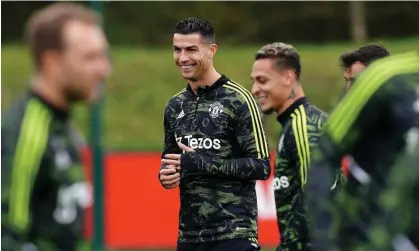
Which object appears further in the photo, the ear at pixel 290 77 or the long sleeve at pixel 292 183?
the ear at pixel 290 77

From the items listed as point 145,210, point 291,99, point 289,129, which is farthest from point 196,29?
point 145,210

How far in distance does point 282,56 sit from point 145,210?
635cm

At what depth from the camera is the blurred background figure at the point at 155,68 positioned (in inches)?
506

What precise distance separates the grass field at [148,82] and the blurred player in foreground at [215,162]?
12281 millimetres

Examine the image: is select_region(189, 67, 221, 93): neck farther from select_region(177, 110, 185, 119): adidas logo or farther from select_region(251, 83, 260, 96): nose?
select_region(251, 83, 260, 96): nose

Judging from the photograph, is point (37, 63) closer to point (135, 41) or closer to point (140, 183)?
point (140, 183)

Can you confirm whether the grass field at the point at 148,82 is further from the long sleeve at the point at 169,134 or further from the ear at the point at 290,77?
the long sleeve at the point at 169,134

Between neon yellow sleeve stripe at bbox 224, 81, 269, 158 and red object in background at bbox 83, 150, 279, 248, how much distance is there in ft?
19.3

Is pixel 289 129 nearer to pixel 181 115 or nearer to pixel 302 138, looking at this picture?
pixel 302 138

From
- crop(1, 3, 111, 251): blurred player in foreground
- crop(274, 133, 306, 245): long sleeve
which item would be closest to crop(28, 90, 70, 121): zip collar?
crop(1, 3, 111, 251): blurred player in foreground

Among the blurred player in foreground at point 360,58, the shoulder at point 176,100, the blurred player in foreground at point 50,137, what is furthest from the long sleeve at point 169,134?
the blurred player in foreground at point 50,137

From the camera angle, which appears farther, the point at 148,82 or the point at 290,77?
the point at 148,82

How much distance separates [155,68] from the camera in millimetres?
23453

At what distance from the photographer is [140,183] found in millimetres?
13492
